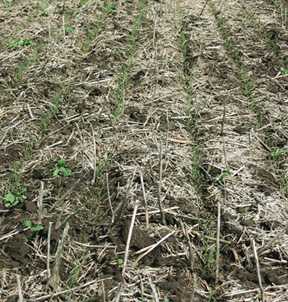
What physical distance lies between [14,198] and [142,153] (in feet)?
2.82

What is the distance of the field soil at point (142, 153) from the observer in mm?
1988

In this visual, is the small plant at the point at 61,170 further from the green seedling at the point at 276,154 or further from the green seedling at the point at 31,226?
the green seedling at the point at 276,154

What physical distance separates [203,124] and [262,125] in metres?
0.43

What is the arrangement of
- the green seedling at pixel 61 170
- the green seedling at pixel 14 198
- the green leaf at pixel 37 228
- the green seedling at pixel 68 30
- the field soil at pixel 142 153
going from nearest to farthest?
the field soil at pixel 142 153
the green leaf at pixel 37 228
the green seedling at pixel 14 198
the green seedling at pixel 61 170
the green seedling at pixel 68 30

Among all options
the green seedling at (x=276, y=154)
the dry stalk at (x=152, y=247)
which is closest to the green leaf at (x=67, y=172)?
the dry stalk at (x=152, y=247)

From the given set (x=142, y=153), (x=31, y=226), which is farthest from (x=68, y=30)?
(x=31, y=226)

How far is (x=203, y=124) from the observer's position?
9.57 ft

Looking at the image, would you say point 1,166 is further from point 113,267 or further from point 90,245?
point 113,267

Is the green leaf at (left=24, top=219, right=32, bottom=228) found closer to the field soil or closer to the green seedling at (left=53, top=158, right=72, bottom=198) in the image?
the field soil

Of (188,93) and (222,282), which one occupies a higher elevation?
(188,93)

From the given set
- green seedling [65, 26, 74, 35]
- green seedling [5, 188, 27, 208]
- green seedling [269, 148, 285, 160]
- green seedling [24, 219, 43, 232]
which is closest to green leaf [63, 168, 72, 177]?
green seedling [5, 188, 27, 208]

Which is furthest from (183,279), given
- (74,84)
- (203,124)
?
(74,84)

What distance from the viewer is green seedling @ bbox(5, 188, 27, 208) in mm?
2260

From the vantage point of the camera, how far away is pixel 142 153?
2.66m
